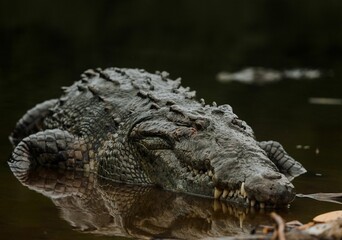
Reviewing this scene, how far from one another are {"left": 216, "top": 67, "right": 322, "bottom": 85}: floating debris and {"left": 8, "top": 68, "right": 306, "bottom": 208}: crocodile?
11024 mm

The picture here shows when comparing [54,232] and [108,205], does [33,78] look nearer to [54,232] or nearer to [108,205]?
[108,205]

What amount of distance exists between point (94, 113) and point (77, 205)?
1.95 m

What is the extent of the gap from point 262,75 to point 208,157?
15.4m

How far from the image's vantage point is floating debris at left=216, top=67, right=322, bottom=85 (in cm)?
2024

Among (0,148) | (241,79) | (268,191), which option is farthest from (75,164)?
(241,79)

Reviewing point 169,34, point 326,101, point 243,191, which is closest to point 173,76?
point 326,101

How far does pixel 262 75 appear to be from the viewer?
2159 centimetres

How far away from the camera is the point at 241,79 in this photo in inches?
799

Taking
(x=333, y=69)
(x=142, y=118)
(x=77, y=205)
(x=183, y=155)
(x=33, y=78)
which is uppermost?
(x=333, y=69)

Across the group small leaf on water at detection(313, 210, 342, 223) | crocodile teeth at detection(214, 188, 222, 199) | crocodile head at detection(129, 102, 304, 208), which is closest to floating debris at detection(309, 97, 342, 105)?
crocodile head at detection(129, 102, 304, 208)

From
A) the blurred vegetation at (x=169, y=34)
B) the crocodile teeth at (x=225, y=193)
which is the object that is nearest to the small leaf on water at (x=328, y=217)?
the crocodile teeth at (x=225, y=193)

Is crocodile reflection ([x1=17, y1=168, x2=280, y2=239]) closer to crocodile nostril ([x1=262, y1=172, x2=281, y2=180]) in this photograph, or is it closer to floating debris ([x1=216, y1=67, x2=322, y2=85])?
crocodile nostril ([x1=262, y1=172, x2=281, y2=180])

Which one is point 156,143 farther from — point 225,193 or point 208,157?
point 225,193

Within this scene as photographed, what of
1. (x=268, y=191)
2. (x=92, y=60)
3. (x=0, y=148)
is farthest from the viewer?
(x=92, y=60)
